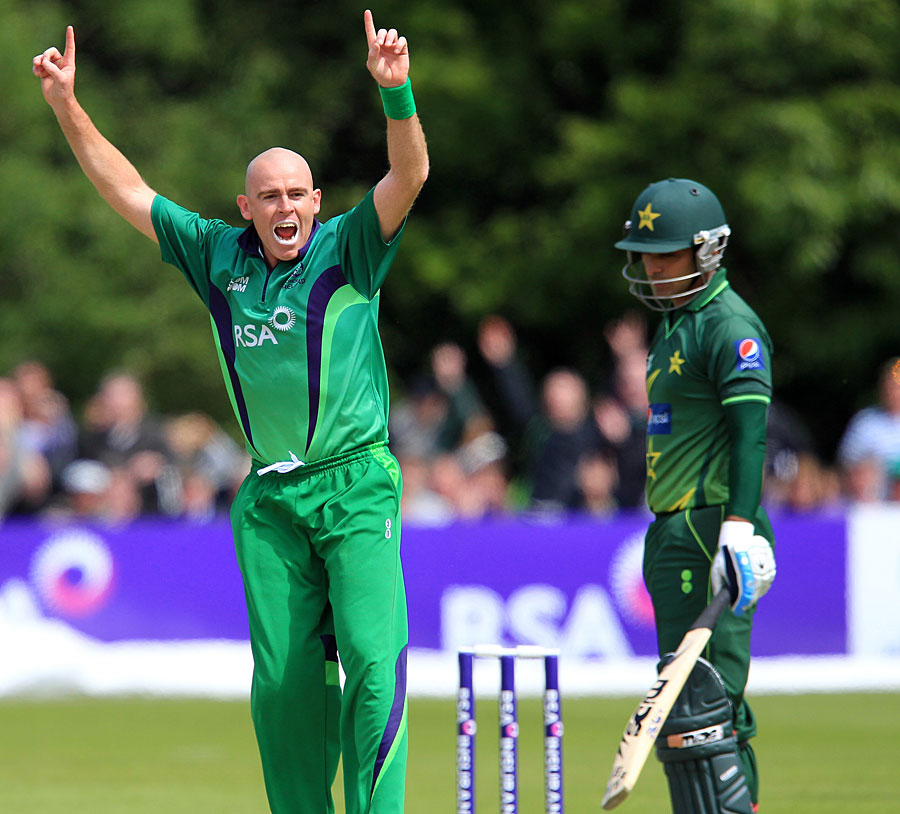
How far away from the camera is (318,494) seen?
5.55 m

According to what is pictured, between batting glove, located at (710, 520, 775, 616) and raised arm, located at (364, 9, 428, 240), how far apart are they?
1.52 meters

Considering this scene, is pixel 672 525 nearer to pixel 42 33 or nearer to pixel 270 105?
pixel 42 33

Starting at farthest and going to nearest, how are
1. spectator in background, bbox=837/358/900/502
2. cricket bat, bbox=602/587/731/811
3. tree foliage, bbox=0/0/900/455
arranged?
tree foliage, bbox=0/0/900/455, spectator in background, bbox=837/358/900/502, cricket bat, bbox=602/587/731/811

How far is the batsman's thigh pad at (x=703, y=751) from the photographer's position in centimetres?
540

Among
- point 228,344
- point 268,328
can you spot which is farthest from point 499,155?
point 268,328


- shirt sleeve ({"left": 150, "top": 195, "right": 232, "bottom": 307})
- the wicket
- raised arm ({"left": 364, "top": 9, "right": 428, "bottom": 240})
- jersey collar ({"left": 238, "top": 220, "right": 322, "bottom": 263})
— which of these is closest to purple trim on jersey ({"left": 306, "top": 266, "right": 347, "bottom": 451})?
jersey collar ({"left": 238, "top": 220, "right": 322, "bottom": 263})

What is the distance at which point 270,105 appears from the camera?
24.3 metres

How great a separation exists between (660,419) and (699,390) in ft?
0.64

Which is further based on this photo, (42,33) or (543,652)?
(42,33)

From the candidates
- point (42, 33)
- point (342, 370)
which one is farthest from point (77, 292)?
point (342, 370)

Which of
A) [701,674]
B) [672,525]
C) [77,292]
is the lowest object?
[701,674]

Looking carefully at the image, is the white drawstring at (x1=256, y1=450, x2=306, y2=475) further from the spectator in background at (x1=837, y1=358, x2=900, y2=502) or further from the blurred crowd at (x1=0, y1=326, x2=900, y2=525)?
the spectator in background at (x1=837, y1=358, x2=900, y2=502)

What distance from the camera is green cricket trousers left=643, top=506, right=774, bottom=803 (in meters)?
5.77

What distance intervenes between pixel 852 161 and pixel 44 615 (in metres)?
10.6
